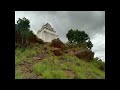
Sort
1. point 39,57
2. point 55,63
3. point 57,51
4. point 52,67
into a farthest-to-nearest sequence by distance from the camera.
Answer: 1. point 57,51
2. point 39,57
3. point 55,63
4. point 52,67

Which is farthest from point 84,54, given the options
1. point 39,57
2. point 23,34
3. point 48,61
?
point 23,34

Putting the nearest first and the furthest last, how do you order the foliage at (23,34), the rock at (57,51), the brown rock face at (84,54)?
1. the foliage at (23,34)
2. the brown rock face at (84,54)
3. the rock at (57,51)

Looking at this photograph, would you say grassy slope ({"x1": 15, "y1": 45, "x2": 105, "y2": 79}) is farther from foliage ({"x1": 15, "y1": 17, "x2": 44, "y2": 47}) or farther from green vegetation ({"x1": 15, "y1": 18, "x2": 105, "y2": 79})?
foliage ({"x1": 15, "y1": 17, "x2": 44, "y2": 47})

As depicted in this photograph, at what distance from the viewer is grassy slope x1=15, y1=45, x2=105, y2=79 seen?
16.7 feet

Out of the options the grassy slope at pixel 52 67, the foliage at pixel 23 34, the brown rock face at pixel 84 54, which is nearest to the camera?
the grassy slope at pixel 52 67

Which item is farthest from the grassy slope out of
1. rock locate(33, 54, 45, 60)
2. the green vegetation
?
rock locate(33, 54, 45, 60)

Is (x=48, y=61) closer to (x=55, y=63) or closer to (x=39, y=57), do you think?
(x=55, y=63)

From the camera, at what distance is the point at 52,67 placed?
5.70 meters

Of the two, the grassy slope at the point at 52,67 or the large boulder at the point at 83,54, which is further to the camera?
the large boulder at the point at 83,54

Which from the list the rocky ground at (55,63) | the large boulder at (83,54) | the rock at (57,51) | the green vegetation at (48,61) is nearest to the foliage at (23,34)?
the green vegetation at (48,61)

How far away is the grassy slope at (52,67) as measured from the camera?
509cm

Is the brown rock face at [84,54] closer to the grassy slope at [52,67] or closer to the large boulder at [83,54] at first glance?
the large boulder at [83,54]
